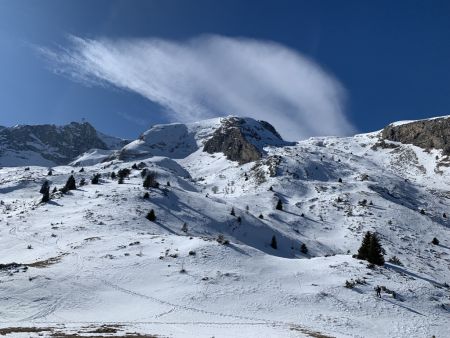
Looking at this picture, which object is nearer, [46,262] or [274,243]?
[46,262]

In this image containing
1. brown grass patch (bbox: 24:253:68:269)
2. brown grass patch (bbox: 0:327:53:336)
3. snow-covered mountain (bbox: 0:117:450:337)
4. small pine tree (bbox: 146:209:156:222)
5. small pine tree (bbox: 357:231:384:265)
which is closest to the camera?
brown grass patch (bbox: 0:327:53:336)

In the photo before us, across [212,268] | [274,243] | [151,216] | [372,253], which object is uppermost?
[274,243]

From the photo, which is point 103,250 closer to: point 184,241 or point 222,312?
point 184,241

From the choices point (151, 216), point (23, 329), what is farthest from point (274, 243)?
point (23, 329)

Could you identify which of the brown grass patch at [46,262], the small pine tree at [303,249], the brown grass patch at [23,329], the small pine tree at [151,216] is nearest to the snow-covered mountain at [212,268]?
the brown grass patch at [46,262]

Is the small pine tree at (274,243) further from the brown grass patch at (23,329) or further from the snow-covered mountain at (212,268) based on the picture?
the brown grass patch at (23,329)

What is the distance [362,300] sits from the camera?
38.7 m

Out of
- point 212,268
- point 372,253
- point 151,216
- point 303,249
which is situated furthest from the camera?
point 303,249

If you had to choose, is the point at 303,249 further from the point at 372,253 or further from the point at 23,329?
the point at 23,329

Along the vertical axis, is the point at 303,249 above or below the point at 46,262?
above

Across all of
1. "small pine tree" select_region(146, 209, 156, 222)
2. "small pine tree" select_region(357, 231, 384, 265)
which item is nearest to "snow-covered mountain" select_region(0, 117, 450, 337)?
"small pine tree" select_region(146, 209, 156, 222)

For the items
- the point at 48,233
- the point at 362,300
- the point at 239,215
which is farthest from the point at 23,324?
the point at 239,215

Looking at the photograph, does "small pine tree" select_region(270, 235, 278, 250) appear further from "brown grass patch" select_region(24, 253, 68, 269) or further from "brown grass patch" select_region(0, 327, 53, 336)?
"brown grass patch" select_region(0, 327, 53, 336)

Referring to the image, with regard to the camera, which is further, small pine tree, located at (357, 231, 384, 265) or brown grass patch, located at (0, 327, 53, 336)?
small pine tree, located at (357, 231, 384, 265)
